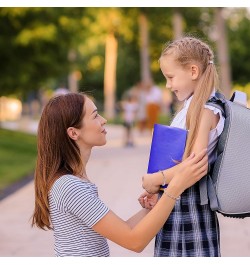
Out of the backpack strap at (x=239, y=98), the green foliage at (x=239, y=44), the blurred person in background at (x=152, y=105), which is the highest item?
the green foliage at (x=239, y=44)

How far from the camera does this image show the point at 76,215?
2678 mm

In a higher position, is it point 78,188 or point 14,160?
point 78,188

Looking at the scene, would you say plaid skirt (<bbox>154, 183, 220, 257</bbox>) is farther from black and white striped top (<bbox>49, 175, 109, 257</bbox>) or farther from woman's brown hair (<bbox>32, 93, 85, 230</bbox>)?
woman's brown hair (<bbox>32, 93, 85, 230</bbox>)

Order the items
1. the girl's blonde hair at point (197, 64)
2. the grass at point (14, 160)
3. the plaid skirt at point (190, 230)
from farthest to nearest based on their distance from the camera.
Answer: the grass at point (14, 160) → the plaid skirt at point (190, 230) → the girl's blonde hair at point (197, 64)

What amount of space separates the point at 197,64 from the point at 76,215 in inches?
31.6

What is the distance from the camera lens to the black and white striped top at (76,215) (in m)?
2.64

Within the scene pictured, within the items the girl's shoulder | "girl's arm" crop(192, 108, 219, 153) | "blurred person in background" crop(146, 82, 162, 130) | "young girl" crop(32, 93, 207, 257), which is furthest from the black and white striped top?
"blurred person in background" crop(146, 82, 162, 130)

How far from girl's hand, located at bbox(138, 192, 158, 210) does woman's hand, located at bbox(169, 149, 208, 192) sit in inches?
13.1

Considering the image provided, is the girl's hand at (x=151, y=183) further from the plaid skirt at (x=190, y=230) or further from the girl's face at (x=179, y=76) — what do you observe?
the girl's face at (x=179, y=76)

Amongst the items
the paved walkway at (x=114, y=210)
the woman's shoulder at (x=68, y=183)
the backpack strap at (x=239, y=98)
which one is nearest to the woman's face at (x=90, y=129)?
the woman's shoulder at (x=68, y=183)

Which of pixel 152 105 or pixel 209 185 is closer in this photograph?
pixel 209 185

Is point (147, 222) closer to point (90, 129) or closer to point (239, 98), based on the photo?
point (90, 129)

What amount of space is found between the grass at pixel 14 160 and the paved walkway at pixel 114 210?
1.97 ft

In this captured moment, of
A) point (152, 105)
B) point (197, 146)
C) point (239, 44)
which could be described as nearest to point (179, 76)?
point (197, 146)
